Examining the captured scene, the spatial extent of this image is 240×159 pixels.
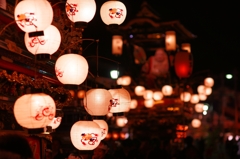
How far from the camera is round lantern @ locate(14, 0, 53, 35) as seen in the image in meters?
5.70

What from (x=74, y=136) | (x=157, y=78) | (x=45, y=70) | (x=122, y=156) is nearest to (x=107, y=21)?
(x=45, y=70)

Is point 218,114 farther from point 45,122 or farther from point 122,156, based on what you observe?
point 45,122

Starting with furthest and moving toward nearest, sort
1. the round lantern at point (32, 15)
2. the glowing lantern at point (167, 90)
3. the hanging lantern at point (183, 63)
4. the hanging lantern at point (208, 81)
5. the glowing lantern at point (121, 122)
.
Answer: the glowing lantern at point (121, 122), the hanging lantern at point (208, 81), the glowing lantern at point (167, 90), the hanging lantern at point (183, 63), the round lantern at point (32, 15)

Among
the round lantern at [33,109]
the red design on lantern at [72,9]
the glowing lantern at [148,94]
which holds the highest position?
the red design on lantern at [72,9]

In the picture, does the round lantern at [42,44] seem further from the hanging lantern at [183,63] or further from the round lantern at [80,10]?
the hanging lantern at [183,63]

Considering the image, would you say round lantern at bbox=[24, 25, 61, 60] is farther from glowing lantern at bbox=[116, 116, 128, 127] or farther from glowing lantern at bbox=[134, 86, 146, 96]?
glowing lantern at bbox=[116, 116, 128, 127]

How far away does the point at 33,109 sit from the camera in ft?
17.8

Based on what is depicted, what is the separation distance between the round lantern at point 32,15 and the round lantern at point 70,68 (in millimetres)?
1149

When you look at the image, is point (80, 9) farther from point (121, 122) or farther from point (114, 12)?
point (121, 122)

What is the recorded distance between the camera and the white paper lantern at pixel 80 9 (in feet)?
24.6

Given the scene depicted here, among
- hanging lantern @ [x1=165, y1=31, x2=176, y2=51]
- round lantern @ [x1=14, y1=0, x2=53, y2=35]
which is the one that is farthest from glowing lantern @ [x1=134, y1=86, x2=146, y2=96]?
round lantern @ [x1=14, y1=0, x2=53, y2=35]

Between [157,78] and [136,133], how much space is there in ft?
13.5

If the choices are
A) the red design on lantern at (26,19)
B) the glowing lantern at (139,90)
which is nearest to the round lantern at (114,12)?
the red design on lantern at (26,19)

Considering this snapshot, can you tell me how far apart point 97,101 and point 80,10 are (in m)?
1.69
